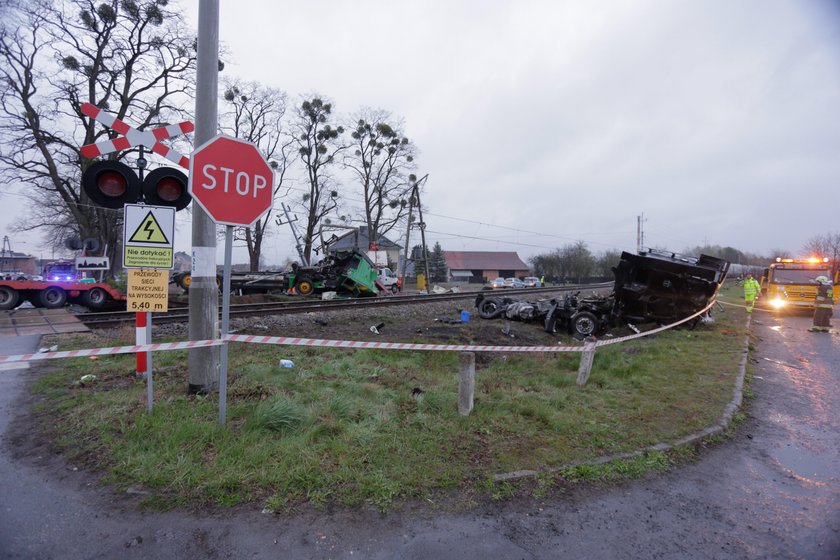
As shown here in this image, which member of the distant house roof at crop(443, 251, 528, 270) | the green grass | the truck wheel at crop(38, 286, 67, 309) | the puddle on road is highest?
the distant house roof at crop(443, 251, 528, 270)

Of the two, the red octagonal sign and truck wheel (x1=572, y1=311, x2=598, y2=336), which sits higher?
the red octagonal sign

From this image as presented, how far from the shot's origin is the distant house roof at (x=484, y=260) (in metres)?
79.4

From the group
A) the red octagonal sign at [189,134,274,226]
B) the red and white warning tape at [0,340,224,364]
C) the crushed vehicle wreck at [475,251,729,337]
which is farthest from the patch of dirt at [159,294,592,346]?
the red octagonal sign at [189,134,274,226]

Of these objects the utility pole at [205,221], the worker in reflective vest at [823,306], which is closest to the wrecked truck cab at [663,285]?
the worker in reflective vest at [823,306]

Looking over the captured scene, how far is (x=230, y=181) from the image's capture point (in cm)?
385

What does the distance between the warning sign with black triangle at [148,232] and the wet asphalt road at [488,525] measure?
1.97m

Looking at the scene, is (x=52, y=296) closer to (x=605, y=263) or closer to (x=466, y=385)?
(x=466, y=385)

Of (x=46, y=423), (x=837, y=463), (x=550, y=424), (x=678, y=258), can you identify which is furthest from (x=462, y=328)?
(x=46, y=423)

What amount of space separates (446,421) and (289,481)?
5.60 feet

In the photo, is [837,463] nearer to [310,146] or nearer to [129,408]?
[129,408]

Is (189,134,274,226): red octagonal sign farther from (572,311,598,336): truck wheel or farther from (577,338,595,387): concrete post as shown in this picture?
(572,311,598,336): truck wheel

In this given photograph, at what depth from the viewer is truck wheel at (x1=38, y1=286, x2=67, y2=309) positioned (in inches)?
498

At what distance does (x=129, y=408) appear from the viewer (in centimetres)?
436

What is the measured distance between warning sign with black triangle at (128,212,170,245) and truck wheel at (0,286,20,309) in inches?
484
